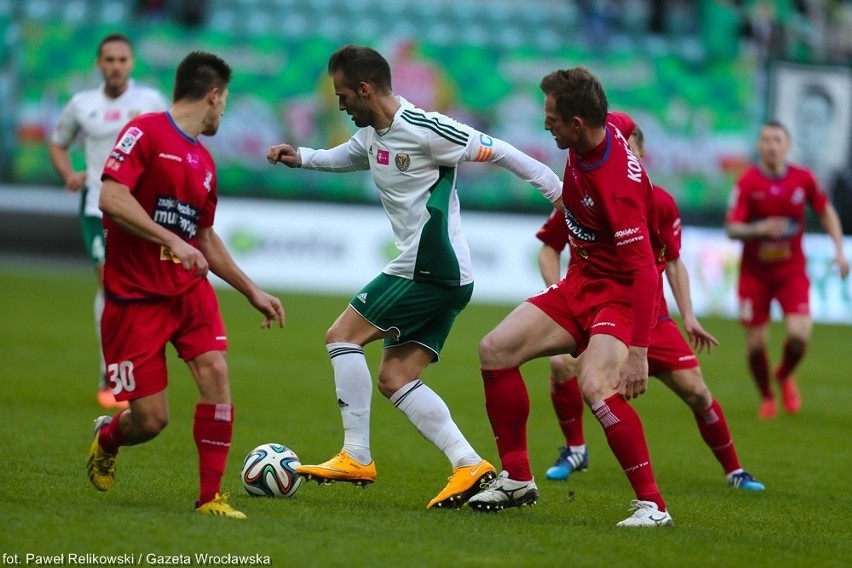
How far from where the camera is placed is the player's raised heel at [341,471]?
6418 mm

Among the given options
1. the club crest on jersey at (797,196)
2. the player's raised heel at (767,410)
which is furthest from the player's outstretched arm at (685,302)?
the club crest on jersey at (797,196)

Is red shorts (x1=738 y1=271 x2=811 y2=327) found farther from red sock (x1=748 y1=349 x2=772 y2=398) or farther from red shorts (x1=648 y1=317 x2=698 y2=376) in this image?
red shorts (x1=648 y1=317 x2=698 y2=376)

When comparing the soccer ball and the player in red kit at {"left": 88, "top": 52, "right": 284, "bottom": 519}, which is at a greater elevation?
the player in red kit at {"left": 88, "top": 52, "right": 284, "bottom": 519}

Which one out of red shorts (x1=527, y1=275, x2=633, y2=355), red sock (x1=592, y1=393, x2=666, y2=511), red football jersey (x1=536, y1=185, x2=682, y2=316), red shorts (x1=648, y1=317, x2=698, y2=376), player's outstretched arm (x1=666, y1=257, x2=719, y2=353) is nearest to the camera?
red sock (x1=592, y1=393, x2=666, y2=511)

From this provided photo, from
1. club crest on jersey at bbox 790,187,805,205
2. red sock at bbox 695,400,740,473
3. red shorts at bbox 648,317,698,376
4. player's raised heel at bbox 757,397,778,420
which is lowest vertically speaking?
player's raised heel at bbox 757,397,778,420

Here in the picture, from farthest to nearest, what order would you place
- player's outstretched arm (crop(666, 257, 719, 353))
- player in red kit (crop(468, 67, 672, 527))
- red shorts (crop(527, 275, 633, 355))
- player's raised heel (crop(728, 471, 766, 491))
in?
player's raised heel (crop(728, 471, 766, 491)), player's outstretched arm (crop(666, 257, 719, 353)), red shorts (crop(527, 275, 633, 355)), player in red kit (crop(468, 67, 672, 527))

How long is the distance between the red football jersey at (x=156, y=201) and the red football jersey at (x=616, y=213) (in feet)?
5.88

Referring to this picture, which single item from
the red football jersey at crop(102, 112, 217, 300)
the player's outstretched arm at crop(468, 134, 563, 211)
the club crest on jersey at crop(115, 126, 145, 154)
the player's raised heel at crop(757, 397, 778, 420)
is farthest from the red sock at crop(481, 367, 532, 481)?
the player's raised heel at crop(757, 397, 778, 420)

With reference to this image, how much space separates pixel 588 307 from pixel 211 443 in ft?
6.45

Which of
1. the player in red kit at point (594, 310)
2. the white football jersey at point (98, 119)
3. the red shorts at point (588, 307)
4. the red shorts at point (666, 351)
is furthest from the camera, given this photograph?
the white football jersey at point (98, 119)

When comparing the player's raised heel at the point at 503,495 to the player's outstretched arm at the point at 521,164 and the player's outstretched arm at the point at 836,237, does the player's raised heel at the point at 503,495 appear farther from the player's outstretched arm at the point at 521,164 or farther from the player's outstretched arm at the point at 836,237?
the player's outstretched arm at the point at 836,237

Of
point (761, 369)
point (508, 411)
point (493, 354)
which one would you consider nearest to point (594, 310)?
point (493, 354)

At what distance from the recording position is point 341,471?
646cm

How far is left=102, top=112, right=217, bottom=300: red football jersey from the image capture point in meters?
5.76
